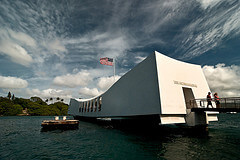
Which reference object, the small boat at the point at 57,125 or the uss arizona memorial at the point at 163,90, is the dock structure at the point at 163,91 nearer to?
the uss arizona memorial at the point at 163,90

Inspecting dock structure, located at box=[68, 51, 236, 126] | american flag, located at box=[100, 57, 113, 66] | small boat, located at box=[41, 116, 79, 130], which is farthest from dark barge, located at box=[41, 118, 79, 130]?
american flag, located at box=[100, 57, 113, 66]

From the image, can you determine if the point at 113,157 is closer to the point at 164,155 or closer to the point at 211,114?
the point at 164,155

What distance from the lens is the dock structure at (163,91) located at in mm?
12656

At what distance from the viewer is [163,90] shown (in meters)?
12.6

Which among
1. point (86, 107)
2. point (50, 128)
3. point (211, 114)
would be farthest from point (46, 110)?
point (211, 114)

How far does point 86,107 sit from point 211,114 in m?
28.2

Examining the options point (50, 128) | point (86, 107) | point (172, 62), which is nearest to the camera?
point (172, 62)

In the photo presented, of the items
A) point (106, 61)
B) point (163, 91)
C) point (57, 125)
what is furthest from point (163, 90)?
point (57, 125)

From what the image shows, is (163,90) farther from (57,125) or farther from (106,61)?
(57,125)

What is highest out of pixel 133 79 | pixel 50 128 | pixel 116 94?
pixel 133 79

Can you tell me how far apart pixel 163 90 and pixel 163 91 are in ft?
0.34

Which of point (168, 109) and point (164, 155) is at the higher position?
point (168, 109)

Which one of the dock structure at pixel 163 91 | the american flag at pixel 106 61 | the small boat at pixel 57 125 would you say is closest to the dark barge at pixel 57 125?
the small boat at pixel 57 125

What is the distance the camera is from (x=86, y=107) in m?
35.1
